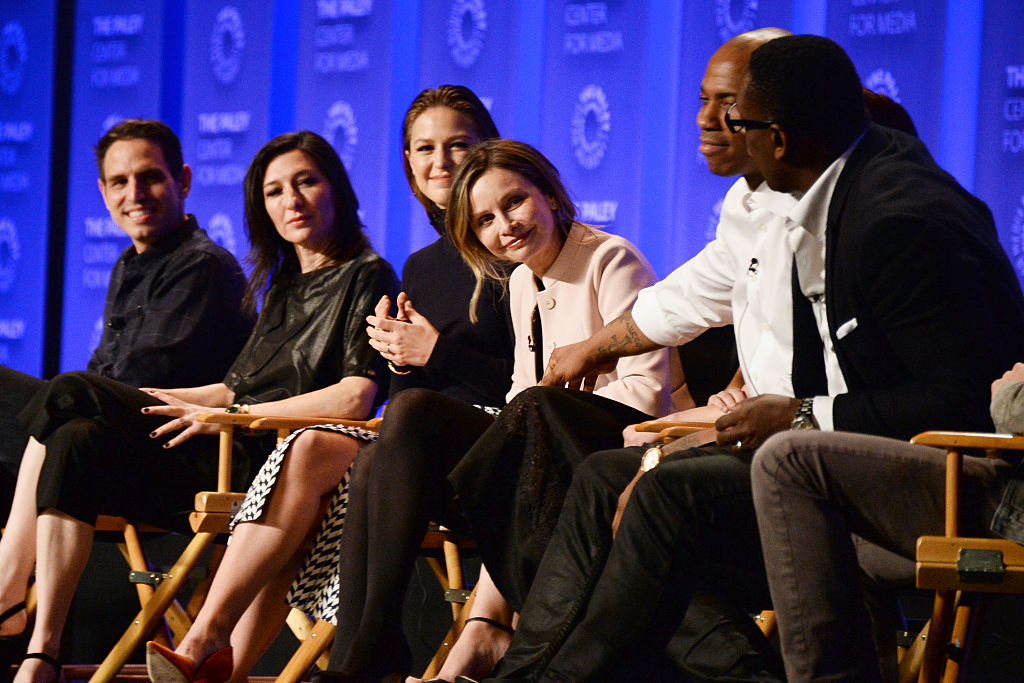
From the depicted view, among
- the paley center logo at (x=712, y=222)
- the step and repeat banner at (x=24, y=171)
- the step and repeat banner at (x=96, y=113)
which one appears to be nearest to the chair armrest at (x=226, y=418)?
the paley center logo at (x=712, y=222)

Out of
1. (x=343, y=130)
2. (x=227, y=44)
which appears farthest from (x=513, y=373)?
(x=227, y=44)

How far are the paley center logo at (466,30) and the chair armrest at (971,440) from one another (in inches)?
123

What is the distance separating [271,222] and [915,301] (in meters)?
2.24

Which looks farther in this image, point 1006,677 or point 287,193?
point 287,193

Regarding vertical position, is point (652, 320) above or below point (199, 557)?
above

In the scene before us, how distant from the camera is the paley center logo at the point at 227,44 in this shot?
513 cm

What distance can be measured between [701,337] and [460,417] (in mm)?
760

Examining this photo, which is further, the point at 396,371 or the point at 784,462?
the point at 396,371

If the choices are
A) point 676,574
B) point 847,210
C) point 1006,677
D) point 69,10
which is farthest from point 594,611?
point 69,10

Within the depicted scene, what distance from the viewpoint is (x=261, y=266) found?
12.1 ft

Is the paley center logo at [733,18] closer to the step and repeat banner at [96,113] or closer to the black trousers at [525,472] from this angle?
the black trousers at [525,472]

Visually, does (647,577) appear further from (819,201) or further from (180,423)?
(180,423)

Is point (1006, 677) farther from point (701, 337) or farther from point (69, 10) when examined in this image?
point (69, 10)

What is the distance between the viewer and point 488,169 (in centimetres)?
300
